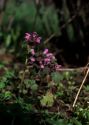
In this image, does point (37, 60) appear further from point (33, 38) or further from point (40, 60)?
point (33, 38)

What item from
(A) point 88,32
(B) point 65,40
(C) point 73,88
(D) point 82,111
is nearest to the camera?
(D) point 82,111

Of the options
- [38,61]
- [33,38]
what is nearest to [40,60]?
[38,61]

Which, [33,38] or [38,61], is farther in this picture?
[38,61]

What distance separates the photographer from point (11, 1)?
1495 centimetres

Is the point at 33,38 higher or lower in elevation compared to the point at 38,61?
higher

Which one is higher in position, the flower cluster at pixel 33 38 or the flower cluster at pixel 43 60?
the flower cluster at pixel 33 38

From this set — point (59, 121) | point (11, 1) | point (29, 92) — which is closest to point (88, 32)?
point (29, 92)

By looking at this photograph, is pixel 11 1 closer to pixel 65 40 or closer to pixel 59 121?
pixel 65 40

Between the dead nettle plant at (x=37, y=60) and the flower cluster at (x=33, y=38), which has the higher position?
the flower cluster at (x=33, y=38)

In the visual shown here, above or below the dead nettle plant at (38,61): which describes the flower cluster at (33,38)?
above

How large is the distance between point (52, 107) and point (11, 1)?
11289 millimetres

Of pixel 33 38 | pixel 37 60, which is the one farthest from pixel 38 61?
pixel 33 38

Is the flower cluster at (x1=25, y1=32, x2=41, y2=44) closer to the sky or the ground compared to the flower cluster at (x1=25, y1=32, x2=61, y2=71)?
closer to the sky

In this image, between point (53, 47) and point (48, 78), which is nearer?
point (48, 78)
